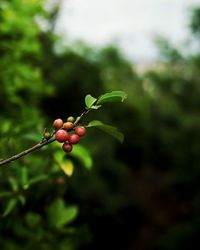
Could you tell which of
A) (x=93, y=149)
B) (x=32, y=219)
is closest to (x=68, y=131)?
(x=32, y=219)

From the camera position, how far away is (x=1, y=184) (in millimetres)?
3033

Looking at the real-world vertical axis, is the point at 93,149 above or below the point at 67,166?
above

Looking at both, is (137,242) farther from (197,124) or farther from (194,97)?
(194,97)

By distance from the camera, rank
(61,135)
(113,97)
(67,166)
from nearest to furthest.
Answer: (61,135) → (113,97) → (67,166)

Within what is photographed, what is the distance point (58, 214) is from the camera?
2947mm

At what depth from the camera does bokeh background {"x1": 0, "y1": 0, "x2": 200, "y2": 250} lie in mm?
2936

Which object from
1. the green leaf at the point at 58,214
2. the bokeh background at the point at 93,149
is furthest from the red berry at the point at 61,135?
the green leaf at the point at 58,214

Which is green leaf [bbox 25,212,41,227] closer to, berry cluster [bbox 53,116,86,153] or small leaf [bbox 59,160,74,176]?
small leaf [bbox 59,160,74,176]

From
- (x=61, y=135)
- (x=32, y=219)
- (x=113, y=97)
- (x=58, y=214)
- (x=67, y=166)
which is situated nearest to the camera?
(x=61, y=135)

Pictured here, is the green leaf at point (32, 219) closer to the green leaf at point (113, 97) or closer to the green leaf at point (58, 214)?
the green leaf at point (58, 214)

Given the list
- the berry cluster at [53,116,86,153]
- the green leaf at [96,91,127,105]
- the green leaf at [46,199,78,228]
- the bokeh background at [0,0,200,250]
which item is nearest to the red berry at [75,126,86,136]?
the berry cluster at [53,116,86,153]

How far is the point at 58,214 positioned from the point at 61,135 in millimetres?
1659

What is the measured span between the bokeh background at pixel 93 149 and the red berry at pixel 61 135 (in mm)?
1000

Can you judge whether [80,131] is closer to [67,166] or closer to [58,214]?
[67,166]
